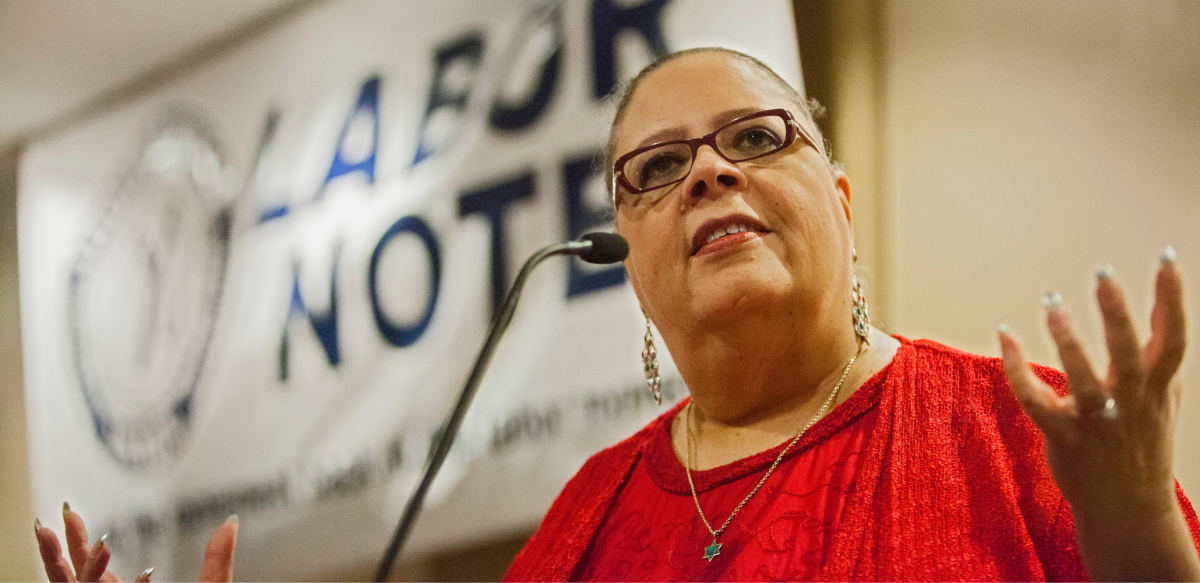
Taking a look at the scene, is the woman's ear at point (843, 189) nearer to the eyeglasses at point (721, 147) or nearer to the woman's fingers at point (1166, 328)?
the eyeglasses at point (721, 147)

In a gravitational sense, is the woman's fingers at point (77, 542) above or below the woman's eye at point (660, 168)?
below

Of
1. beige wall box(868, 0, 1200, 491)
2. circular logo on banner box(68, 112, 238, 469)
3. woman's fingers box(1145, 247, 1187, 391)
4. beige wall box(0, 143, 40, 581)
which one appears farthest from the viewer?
beige wall box(0, 143, 40, 581)

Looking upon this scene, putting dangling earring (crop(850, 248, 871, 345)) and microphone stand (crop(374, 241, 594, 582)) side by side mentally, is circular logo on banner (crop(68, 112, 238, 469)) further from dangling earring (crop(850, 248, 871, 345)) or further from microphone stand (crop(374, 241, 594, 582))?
dangling earring (crop(850, 248, 871, 345))

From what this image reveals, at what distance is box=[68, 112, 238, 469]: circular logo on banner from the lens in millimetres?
2697

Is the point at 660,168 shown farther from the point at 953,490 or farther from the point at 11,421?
the point at 11,421

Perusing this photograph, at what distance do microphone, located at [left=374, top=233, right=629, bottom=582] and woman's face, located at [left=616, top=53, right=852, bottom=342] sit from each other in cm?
10

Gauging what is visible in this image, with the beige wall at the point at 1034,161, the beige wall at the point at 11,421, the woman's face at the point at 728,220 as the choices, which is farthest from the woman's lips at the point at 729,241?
the beige wall at the point at 11,421

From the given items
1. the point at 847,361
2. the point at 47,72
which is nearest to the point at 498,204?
the point at 847,361

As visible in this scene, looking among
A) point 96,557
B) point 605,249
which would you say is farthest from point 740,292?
point 96,557

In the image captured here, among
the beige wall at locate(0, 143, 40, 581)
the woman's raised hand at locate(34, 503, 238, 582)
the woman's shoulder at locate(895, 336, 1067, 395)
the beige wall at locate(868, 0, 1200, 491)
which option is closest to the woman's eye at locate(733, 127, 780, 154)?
the woman's shoulder at locate(895, 336, 1067, 395)

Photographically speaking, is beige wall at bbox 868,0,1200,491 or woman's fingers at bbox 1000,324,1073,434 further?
beige wall at bbox 868,0,1200,491

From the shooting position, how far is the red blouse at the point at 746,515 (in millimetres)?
912

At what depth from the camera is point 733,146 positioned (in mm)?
1158

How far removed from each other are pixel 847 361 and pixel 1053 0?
86cm
